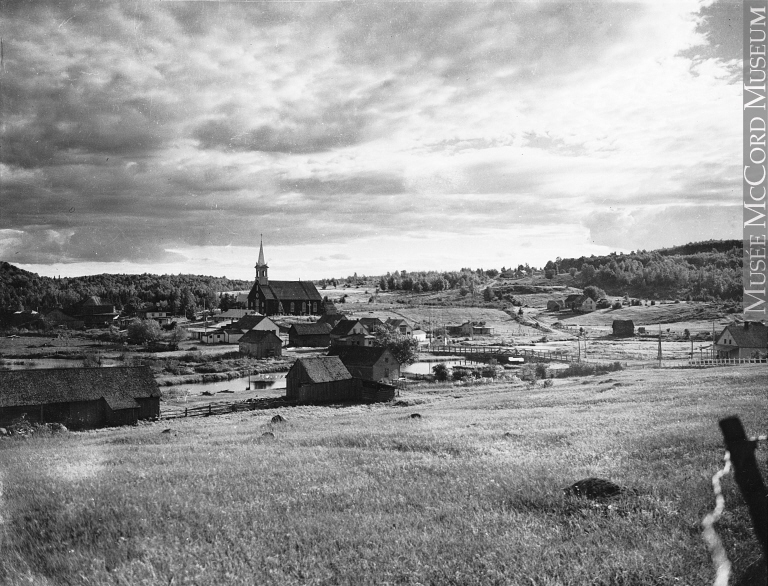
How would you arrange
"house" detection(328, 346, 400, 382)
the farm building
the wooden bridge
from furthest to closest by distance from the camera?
1. the farm building
2. the wooden bridge
3. "house" detection(328, 346, 400, 382)

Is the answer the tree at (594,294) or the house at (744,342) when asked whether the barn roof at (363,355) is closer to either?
the house at (744,342)

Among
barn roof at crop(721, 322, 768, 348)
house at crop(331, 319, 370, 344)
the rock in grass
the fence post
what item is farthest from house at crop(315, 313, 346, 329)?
the fence post

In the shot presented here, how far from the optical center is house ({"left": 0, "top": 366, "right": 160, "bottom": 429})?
38719 mm

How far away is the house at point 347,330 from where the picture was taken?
98500 mm

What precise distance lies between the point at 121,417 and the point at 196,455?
97.3 feet

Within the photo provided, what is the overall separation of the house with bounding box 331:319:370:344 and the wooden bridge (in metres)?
13.6

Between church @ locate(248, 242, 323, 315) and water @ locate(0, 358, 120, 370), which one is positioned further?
church @ locate(248, 242, 323, 315)

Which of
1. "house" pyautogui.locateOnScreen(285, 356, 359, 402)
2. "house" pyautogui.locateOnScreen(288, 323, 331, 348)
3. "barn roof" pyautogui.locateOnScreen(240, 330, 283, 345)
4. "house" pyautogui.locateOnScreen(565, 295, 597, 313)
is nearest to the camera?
"house" pyautogui.locateOnScreen(285, 356, 359, 402)

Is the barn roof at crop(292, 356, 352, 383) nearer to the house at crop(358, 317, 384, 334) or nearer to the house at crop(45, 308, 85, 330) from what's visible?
the house at crop(358, 317, 384, 334)

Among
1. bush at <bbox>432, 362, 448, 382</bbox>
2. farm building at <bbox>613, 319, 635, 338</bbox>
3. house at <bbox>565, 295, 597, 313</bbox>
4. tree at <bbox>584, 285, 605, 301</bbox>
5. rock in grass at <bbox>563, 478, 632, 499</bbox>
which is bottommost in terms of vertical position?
bush at <bbox>432, 362, 448, 382</bbox>

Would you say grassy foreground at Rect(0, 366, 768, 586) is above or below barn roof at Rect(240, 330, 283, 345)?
above

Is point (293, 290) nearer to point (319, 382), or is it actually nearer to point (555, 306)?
point (555, 306)

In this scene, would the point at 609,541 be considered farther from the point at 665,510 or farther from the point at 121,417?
the point at 121,417

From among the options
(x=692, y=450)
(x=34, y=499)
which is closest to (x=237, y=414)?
(x=34, y=499)
